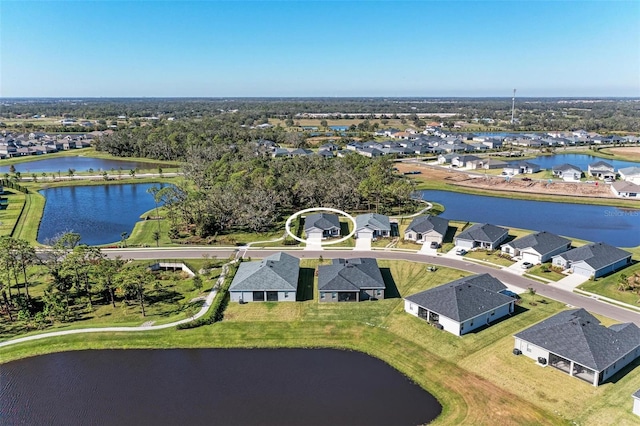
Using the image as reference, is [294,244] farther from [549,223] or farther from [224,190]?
[549,223]

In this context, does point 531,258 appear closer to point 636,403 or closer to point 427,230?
point 427,230

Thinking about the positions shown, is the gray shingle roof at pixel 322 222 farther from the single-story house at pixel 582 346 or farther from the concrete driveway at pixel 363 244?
the single-story house at pixel 582 346

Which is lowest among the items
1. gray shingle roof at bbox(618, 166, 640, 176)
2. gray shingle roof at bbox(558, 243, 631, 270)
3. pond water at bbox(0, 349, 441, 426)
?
pond water at bbox(0, 349, 441, 426)

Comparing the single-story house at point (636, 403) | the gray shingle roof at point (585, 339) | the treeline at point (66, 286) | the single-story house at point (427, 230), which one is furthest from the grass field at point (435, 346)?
the single-story house at point (427, 230)

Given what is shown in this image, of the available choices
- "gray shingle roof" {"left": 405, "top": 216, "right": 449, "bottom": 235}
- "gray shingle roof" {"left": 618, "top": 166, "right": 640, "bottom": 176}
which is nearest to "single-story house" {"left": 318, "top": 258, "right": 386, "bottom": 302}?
"gray shingle roof" {"left": 405, "top": 216, "right": 449, "bottom": 235}

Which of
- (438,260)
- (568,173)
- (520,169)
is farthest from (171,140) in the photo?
(568,173)

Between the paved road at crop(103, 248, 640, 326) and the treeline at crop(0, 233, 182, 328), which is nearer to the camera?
the paved road at crop(103, 248, 640, 326)

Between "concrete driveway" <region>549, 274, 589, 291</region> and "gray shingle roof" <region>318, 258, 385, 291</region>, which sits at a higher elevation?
"gray shingle roof" <region>318, 258, 385, 291</region>

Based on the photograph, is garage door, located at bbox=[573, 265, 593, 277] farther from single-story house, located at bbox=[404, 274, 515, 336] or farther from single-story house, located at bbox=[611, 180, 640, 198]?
single-story house, located at bbox=[611, 180, 640, 198]
